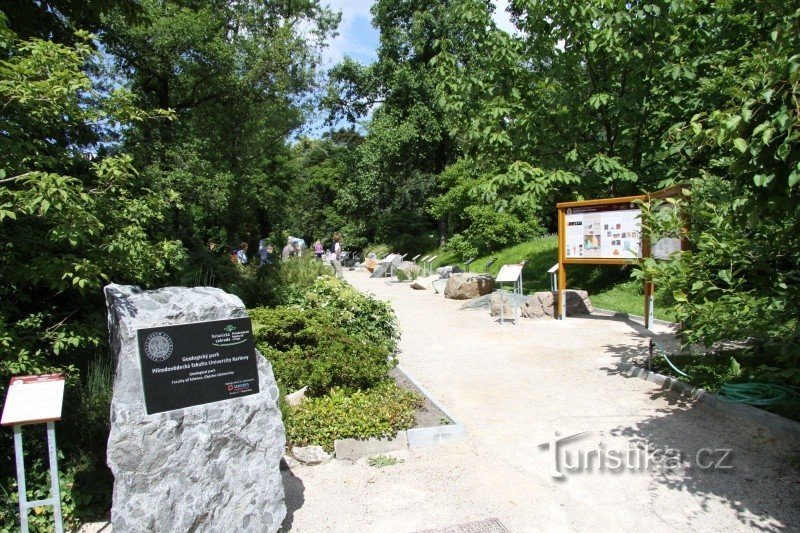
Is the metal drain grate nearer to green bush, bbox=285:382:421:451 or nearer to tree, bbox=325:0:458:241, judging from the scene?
green bush, bbox=285:382:421:451

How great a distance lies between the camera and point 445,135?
99.3 ft

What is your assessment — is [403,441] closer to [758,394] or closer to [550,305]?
[758,394]

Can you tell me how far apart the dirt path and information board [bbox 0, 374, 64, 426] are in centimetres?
181

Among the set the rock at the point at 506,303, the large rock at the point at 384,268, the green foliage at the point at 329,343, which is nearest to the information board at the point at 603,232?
the rock at the point at 506,303

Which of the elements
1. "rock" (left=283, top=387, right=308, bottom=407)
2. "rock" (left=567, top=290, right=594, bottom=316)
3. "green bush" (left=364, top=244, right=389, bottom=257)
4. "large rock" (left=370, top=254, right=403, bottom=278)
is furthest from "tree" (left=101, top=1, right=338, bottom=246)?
"green bush" (left=364, top=244, right=389, bottom=257)

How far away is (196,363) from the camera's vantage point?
136 inches

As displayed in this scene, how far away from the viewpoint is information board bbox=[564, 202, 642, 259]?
10.6 meters

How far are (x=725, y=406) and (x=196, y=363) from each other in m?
5.09

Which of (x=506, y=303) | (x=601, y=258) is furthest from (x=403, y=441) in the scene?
(x=506, y=303)

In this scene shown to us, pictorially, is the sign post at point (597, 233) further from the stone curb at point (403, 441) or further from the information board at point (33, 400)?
the information board at point (33, 400)

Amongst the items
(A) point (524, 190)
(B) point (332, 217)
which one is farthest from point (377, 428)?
(B) point (332, 217)

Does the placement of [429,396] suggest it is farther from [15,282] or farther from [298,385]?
A: [15,282]

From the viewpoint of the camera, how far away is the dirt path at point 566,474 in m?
3.82

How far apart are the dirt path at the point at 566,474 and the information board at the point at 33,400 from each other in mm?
1810
